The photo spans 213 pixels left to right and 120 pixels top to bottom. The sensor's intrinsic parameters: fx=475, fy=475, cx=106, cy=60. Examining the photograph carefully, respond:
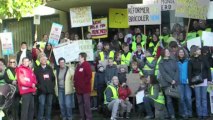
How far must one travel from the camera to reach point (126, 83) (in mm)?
15062

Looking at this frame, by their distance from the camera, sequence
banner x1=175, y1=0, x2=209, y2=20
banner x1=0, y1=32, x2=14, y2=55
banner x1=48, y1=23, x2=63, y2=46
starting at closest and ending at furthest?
1. banner x1=175, y1=0, x2=209, y2=20
2. banner x1=48, y1=23, x2=63, y2=46
3. banner x1=0, y1=32, x2=14, y2=55

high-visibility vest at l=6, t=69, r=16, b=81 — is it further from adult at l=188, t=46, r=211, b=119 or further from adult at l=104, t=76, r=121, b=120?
adult at l=188, t=46, r=211, b=119

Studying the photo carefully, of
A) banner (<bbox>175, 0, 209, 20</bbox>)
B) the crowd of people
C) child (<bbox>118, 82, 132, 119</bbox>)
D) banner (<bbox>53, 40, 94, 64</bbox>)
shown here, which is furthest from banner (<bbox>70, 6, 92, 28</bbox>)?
child (<bbox>118, 82, 132, 119</bbox>)

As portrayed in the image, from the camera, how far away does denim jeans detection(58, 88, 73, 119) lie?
47.5 ft

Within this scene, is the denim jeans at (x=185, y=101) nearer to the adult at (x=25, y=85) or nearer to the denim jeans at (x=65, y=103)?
the denim jeans at (x=65, y=103)

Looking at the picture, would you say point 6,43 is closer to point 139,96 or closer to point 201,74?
point 139,96

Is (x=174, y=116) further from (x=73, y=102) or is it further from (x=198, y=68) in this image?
(x=73, y=102)

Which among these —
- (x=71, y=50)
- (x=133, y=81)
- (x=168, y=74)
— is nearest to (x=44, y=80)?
(x=71, y=50)

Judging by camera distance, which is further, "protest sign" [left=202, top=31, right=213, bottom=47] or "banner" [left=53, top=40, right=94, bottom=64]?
"banner" [left=53, top=40, right=94, bottom=64]

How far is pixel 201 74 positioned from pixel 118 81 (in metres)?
2.68

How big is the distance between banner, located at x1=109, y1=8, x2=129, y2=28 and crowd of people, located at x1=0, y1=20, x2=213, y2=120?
2.61 m

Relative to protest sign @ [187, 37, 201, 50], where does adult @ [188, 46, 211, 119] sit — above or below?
below

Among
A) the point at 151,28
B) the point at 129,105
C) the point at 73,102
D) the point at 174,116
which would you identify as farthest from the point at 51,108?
the point at 151,28

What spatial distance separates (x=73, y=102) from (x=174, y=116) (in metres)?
3.13
